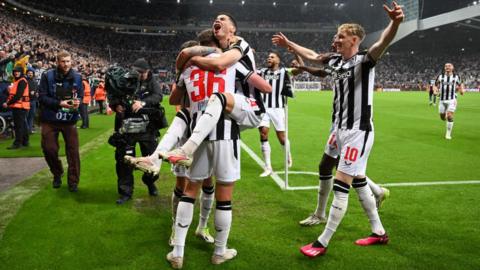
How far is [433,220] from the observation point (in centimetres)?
544

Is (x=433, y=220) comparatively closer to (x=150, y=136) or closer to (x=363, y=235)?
(x=363, y=235)

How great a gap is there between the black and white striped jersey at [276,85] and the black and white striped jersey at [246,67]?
4111mm

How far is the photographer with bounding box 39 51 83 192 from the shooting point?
674 cm

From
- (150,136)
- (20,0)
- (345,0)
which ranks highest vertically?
(345,0)

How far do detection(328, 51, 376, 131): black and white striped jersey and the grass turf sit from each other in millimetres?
1459

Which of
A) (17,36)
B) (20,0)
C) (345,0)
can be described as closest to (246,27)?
(345,0)

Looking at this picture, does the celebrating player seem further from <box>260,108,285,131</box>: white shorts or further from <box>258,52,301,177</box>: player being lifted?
<box>260,108,285,131</box>: white shorts

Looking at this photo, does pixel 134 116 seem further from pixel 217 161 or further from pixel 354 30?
pixel 354 30

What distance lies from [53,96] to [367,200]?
5353mm

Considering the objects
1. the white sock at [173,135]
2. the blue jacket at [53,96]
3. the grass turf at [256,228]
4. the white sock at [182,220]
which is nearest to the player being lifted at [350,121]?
the grass turf at [256,228]

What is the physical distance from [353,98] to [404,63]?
70432 millimetres

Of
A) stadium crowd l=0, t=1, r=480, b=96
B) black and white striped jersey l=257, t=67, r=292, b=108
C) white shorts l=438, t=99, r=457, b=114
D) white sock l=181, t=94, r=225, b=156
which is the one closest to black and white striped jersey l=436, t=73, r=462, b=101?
white shorts l=438, t=99, r=457, b=114

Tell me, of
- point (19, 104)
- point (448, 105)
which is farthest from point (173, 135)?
point (448, 105)

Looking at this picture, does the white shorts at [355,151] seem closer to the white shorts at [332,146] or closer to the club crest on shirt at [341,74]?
the white shorts at [332,146]
